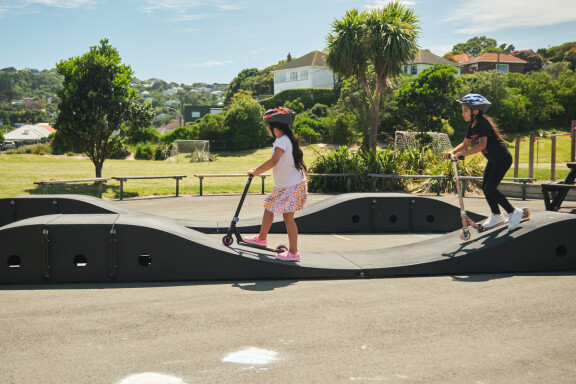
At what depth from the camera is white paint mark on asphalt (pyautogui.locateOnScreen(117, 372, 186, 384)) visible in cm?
334

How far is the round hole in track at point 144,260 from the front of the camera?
600 centimetres

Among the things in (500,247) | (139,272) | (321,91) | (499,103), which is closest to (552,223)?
(500,247)

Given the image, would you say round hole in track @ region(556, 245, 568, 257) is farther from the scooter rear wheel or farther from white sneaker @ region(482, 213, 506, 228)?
white sneaker @ region(482, 213, 506, 228)

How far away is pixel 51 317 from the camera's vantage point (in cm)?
466

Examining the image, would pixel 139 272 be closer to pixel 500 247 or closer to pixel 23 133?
pixel 500 247

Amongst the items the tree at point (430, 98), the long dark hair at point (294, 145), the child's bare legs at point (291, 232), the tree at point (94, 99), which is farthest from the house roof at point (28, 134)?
the child's bare legs at point (291, 232)

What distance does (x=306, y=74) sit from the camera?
9288cm

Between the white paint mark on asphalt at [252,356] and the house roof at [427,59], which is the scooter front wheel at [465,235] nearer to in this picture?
the white paint mark on asphalt at [252,356]

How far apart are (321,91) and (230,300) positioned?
251 feet

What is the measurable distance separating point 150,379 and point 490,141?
525 centimetres

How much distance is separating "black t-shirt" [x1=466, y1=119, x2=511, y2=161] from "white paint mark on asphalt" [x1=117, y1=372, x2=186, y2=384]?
5033mm

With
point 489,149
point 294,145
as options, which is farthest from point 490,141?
point 294,145

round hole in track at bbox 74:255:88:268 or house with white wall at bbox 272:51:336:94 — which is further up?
house with white wall at bbox 272:51:336:94

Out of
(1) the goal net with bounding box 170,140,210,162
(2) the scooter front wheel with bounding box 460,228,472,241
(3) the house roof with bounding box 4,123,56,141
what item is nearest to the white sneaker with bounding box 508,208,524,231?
(2) the scooter front wheel with bounding box 460,228,472,241
